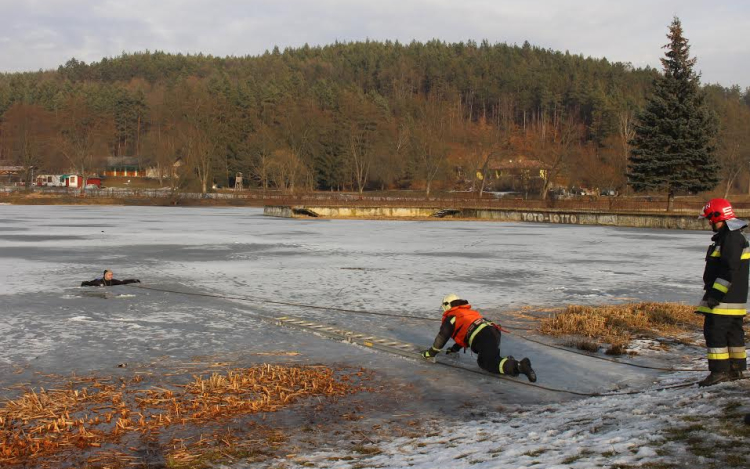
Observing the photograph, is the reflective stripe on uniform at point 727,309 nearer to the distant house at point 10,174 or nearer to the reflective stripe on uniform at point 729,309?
the reflective stripe on uniform at point 729,309

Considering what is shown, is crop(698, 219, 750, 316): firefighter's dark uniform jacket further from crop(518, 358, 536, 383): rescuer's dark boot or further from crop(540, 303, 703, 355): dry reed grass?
crop(540, 303, 703, 355): dry reed grass

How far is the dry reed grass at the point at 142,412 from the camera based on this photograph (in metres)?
5.40

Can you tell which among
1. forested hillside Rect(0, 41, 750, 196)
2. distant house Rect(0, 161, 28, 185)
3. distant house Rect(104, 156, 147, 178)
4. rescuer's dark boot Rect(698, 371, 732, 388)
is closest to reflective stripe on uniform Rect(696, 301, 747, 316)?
rescuer's dark boot Rect(698, 371, 732, 388)

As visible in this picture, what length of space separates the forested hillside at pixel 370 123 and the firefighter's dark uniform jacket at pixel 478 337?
212 feet

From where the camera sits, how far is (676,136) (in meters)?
50.4

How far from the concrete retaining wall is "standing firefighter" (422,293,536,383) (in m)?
34.6

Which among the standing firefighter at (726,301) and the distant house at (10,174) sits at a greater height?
the distant house at (10,174)

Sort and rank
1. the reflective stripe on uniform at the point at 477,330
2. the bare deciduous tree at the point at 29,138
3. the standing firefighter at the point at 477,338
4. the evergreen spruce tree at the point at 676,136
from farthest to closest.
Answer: the bare deciduous tree at the point at 29,138 → the evergreen spruce tree at the point at 676,136 → the reflective stripe on uniform at the point at 477,330 → the standing firefighter at the point at 477,338

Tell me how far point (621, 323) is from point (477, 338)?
12.3ft

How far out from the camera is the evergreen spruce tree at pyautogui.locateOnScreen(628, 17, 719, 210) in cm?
4978

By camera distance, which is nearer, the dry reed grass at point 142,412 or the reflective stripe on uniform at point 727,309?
the dry reed grass at point 142,412

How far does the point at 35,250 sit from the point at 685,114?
4590 cm

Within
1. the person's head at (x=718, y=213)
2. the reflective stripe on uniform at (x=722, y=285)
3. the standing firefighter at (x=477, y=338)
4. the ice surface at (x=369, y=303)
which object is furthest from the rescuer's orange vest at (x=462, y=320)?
the person's head at (x=718, y=213)

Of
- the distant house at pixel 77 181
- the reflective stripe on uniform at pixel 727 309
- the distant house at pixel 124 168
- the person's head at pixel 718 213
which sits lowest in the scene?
the reflective stripe on uniform at pixel 727 309
